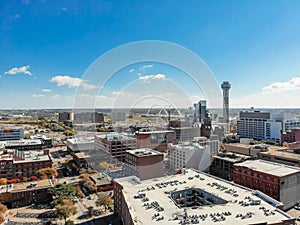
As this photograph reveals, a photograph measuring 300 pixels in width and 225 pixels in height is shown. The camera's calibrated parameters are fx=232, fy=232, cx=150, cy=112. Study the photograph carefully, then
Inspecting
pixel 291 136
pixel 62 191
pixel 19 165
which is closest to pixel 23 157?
pixel 19 165

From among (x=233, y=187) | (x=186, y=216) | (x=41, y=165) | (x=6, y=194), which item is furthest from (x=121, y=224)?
(x=41, y=165)

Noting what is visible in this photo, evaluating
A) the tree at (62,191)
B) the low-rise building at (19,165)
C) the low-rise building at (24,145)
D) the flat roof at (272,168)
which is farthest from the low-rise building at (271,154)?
the low-rise building at (24,145)

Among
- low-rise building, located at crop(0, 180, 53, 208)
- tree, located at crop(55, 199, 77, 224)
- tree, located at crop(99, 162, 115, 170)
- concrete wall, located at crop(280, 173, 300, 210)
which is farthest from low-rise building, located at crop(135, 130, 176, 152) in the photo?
concrete wall, located at crop(280, 173, 300, 210)

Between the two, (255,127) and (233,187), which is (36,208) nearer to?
(233,187)

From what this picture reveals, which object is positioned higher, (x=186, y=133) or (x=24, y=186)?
(x=186, y=133)

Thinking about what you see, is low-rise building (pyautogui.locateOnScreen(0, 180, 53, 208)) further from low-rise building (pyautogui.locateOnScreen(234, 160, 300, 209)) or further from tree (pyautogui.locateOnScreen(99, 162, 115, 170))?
low-rise building (pyautogui.locateOnScreen(234, 160, 300, 209))

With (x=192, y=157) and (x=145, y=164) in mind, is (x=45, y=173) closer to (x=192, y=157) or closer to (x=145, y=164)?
(x=145, y=164)

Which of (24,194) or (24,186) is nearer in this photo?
(24,194)
